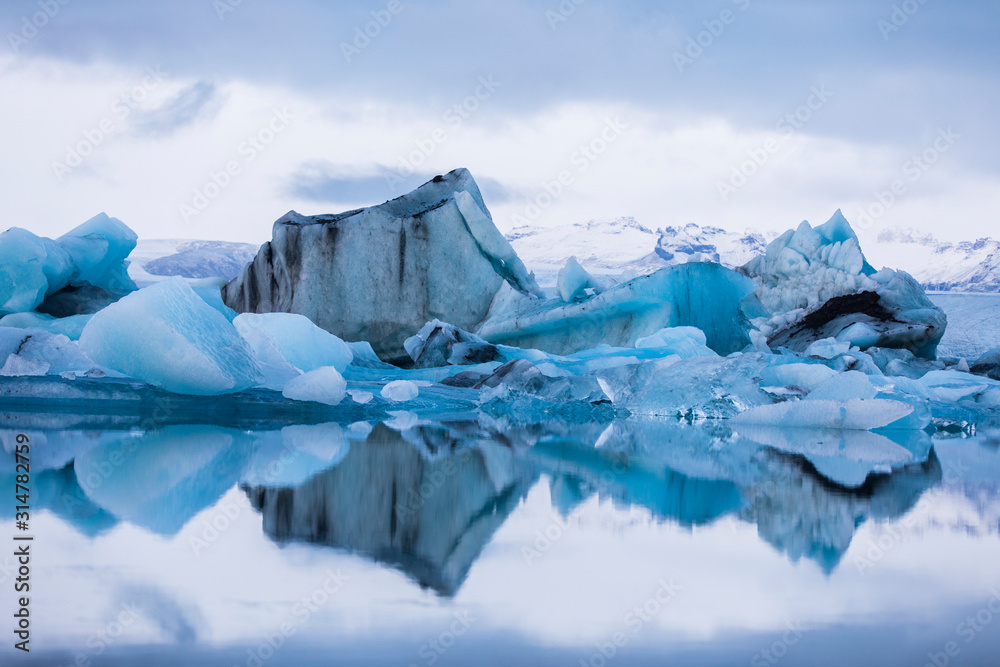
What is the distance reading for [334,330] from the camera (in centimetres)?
956

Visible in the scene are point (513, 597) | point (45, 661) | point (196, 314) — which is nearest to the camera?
point (45, 661)

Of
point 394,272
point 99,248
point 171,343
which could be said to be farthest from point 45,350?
point 394,272

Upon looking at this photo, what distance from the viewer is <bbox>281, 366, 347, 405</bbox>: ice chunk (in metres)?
4.63

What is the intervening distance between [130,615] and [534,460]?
1.72 metres

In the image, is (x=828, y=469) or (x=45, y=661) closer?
(x=45, y=661)

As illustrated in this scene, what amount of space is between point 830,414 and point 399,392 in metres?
2.38

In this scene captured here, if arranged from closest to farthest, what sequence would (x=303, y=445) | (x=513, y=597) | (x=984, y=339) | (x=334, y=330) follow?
(x=513, y=597) < (x=303, y=445) < (x=334, y=330) < (x=984, y=339)

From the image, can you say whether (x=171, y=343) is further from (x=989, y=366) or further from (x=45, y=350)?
(x=989, y=366)

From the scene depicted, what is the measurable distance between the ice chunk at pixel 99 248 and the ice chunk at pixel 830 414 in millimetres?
6564

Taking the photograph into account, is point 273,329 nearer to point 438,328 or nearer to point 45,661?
point 438,328

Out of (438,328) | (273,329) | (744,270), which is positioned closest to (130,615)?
(273,329)
